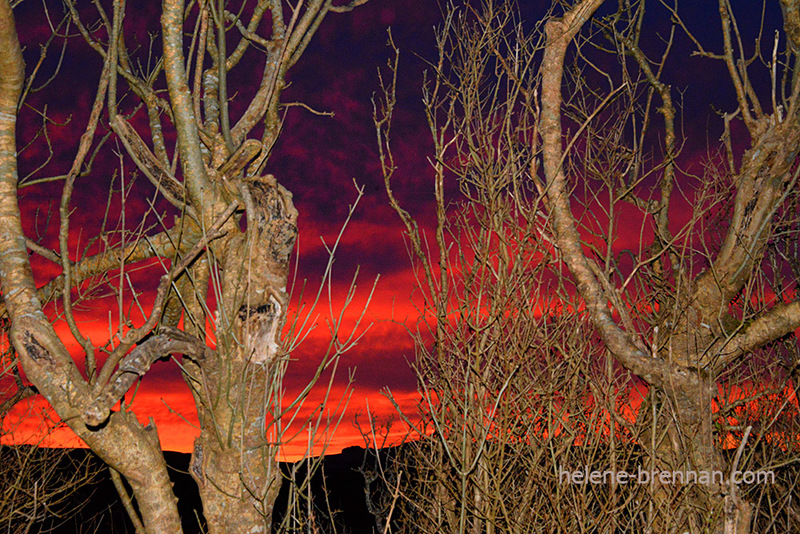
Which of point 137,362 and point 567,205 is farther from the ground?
point 567,205

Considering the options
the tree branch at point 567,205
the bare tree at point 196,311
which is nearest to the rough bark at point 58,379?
the bare tree at point 196,311

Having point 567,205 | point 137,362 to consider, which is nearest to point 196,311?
point 137,362

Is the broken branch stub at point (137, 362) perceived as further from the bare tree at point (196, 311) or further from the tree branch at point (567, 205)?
the tree branch at point (567, 205)

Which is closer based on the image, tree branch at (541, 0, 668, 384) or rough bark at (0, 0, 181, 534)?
Result: rough bark at (0, 0, 181, 534)

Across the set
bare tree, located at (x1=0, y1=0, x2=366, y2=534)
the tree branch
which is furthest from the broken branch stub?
the tree branch

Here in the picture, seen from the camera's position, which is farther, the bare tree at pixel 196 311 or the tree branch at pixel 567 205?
the tree branch at pixel 567 205

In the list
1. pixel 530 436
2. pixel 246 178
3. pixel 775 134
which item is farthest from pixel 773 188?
pixel 246 178

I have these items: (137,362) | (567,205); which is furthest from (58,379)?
(567,205)

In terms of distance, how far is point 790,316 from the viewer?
20.4 ft

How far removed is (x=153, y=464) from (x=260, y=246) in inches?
58.6

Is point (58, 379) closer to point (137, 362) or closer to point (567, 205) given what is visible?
point (137, 362)

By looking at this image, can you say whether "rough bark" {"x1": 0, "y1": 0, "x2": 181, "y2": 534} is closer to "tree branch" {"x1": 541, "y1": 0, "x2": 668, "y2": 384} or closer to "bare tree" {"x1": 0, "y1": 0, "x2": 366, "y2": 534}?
"bare tree" {"x1": 0, "y1": 0, "x2": 366, "y2": 534}

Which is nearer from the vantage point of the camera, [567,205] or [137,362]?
[137,362]

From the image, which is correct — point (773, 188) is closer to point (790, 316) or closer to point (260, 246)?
point (790, 316)
